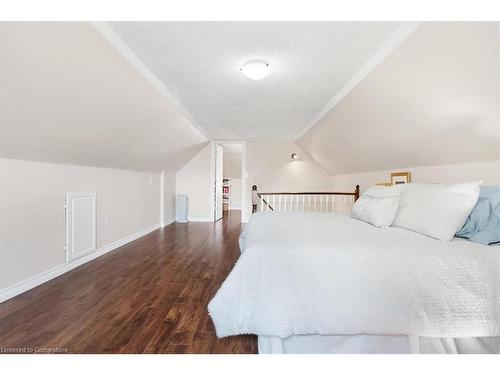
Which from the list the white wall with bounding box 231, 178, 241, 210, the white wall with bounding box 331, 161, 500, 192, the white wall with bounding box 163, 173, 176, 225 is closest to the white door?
the white wall with bounding box 163, 173, 176, 225

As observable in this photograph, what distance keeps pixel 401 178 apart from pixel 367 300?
104 inches

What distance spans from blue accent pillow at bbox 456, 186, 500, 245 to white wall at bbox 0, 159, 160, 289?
358cm

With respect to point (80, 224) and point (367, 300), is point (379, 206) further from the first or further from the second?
point (80, 224)

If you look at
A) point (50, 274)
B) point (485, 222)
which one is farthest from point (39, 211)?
point (485, 222)

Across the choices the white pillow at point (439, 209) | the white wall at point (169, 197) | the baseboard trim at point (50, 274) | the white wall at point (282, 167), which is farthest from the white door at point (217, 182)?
the white pillow at point (439, 209)

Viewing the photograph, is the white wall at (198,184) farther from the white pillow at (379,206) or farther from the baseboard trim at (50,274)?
the white pillow at (379,206)

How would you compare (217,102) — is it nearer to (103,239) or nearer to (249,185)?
(103,239)

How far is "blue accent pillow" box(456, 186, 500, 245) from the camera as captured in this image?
1.49m

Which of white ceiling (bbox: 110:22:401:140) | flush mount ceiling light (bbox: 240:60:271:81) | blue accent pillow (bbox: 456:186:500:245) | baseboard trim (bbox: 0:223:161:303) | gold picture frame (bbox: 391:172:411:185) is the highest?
white ceiling (bbox: 110:22:401:140)

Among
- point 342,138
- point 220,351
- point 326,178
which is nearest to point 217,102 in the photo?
point 342,138

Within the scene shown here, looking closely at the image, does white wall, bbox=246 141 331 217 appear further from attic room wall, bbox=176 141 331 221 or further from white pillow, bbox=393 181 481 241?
white pillow, bbox=393 181 481 241

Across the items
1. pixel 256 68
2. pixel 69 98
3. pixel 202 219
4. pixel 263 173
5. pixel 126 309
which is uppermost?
pixel 256 68

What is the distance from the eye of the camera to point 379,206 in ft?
7.14
